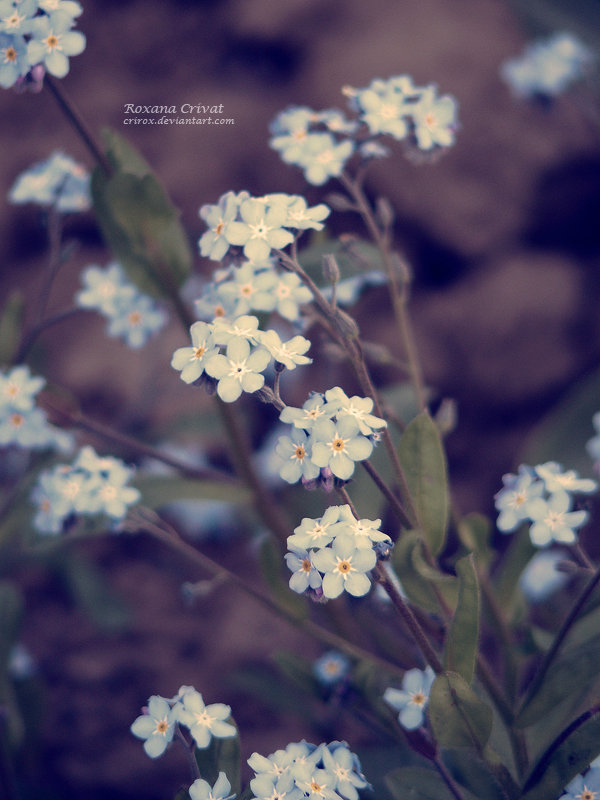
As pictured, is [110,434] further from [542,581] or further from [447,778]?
[542,581]

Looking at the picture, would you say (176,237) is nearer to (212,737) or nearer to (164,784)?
(212,737)

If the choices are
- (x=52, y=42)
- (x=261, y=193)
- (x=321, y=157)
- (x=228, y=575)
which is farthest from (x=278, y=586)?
(x=261, y=193)

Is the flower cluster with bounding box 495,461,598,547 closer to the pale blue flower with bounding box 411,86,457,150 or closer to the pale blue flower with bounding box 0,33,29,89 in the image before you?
the pale blue flower with bounding box 411,86,457,150

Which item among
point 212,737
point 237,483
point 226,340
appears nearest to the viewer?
point 226,340

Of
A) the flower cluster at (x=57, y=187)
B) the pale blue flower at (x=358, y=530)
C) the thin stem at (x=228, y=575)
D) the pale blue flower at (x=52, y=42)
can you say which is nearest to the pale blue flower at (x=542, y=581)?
the thin stem at (x=228, y=575)

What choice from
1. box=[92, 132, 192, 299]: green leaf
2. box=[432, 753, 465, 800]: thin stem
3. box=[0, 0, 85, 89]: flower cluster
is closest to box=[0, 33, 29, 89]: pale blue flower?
box=[0, 0, 85, 89]: flower cluster

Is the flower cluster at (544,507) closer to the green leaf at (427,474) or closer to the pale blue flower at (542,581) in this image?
the green leaf at (427,474)

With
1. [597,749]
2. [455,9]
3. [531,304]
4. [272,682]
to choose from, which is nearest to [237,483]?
[272,682]
